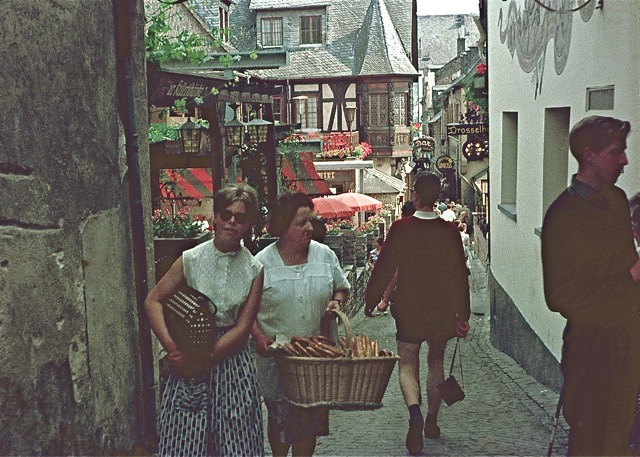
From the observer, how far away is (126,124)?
17.9ft

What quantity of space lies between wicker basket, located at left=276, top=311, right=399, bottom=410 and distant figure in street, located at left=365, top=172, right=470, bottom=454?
155 cm

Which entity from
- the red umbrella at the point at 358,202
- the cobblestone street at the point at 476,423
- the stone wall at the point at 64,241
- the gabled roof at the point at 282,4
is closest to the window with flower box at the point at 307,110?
the gabled roof at the point at 282,4

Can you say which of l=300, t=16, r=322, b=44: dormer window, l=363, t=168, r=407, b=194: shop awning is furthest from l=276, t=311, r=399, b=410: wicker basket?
l=300, t=16, r=322, b=44: dormer window

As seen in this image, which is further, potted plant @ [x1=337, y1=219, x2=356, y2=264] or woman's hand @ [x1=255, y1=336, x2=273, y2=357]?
potted plant @ [x1=337, y1=219, x2=356, y2=264]

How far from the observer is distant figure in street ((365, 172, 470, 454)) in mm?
6227

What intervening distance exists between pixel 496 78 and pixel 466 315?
25.9 feet

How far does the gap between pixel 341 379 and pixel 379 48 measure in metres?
33.9

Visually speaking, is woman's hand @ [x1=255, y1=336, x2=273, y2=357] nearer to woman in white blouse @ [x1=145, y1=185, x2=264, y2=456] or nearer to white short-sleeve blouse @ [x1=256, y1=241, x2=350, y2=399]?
white short-sleeve blouse @ [x1=256, y1=241, x2=350, y2=399]

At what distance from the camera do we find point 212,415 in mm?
4371

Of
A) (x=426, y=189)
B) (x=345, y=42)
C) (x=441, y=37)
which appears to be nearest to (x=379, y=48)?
(x=345, y=42)

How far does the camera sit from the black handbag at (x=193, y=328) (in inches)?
170

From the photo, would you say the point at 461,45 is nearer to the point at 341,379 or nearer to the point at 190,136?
the point at 190,136

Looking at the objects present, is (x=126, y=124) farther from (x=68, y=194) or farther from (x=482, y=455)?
(x=482, y=455)

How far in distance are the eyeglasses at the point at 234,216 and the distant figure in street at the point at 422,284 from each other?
191 cm
